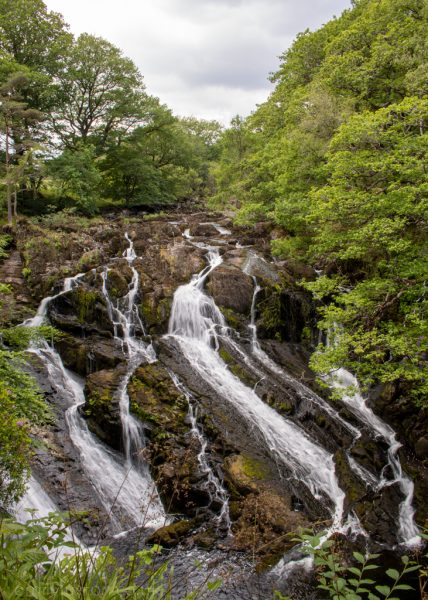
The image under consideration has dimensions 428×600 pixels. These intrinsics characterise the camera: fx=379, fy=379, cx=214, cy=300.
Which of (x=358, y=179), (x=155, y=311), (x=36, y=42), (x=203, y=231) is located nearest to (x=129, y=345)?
(x=155, y=311)

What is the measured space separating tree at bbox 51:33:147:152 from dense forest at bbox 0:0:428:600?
104 mm

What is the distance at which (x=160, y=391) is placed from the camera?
10391mm

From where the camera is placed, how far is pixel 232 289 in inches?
579

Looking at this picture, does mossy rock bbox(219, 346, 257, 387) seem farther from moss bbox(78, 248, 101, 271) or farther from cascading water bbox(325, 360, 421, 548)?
moss bbox(78, 248, 101, 271)

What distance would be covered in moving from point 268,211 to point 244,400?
11.5m

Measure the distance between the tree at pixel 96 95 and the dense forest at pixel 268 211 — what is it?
0.10 m

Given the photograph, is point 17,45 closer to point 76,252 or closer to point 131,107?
point 131,107

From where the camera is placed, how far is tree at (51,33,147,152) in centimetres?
2533

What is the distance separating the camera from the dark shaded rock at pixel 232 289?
14.4m

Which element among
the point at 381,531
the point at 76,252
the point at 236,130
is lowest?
the point at 381,531

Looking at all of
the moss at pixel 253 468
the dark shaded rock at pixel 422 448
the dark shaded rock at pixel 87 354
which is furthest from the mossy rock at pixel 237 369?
the dark shaded rock at pixel 422 448

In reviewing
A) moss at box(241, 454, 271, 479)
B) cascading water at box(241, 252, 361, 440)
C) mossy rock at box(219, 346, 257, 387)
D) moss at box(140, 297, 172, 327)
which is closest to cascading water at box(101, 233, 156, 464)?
moss at box(140, 297, 172, 327)

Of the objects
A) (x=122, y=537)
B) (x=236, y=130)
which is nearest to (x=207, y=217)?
(x=236, y=130)

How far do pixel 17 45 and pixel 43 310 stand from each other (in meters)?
20.6
